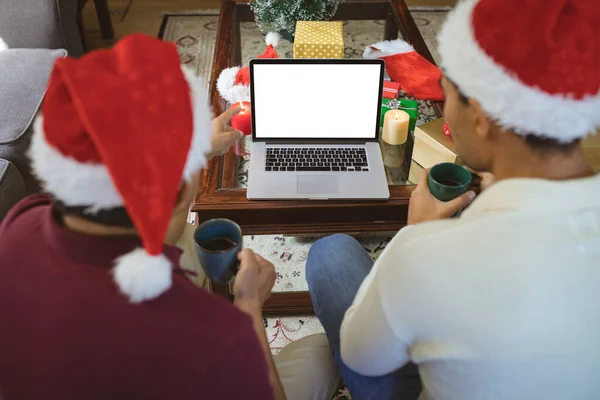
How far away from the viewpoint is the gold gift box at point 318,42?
159 cm

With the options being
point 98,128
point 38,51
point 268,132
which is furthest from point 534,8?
point 38,51

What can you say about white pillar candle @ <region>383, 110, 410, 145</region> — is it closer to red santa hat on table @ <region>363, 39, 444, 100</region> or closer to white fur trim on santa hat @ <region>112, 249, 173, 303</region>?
red santa hat on table @ <region>363, 39, 444, 100</region>

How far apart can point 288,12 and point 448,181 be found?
0.92m

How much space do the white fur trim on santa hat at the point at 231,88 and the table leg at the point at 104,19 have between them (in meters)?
1.47

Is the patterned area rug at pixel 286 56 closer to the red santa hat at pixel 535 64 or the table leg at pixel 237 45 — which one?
the table leg at pixel 237 45

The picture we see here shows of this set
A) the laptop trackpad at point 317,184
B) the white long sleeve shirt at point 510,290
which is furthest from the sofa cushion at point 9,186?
the white long sleeve shirt at point 510,290

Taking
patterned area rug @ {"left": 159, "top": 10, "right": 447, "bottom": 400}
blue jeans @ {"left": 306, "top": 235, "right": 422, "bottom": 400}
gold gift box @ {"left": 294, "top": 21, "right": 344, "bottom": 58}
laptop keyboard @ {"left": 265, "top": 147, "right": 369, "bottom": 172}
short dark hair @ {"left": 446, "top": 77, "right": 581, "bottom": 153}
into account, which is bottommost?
patterned area rug @ {"left": 159, "top": 10, "right": 447, "bottom": 400}

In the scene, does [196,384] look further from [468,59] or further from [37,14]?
[37,14]

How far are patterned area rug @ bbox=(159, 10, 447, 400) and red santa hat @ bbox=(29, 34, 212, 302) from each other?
0.74 meters

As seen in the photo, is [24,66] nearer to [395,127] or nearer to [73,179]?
[395,127]

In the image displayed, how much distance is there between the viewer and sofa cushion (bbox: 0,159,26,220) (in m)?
1.45

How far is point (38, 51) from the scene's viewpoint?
1.89 m

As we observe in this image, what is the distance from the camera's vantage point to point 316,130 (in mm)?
1459

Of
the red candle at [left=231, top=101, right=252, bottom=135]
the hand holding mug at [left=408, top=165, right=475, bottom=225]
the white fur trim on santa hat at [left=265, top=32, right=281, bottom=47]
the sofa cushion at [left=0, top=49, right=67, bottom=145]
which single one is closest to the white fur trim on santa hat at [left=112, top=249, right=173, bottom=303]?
the hand holding mug at [left=408, top=165, right=475, bottom=225]
